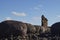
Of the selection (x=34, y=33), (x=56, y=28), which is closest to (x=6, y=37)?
(x=34, y=33)

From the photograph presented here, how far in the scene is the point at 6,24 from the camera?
750 inches

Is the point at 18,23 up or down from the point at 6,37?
up

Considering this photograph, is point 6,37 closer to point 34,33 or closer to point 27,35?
point 27,35

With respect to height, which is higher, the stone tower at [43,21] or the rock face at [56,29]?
the stone tower at [43,21]

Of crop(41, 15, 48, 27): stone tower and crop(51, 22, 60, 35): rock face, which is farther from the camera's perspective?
crop(41, 15, 48, 27): stone tower

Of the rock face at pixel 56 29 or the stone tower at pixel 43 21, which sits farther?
the stone tower at pixel 43 21

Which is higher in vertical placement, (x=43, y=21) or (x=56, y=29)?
(x=43, y=21)

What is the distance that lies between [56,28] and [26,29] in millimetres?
3499

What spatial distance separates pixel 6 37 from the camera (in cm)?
1864

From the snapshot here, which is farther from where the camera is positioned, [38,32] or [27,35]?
[38,32]

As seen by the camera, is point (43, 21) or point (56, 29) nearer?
point (56, 29)

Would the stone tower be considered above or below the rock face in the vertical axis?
above

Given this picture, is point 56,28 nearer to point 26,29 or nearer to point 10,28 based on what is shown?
point 26,29

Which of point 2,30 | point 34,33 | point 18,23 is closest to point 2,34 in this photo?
point 2,30
